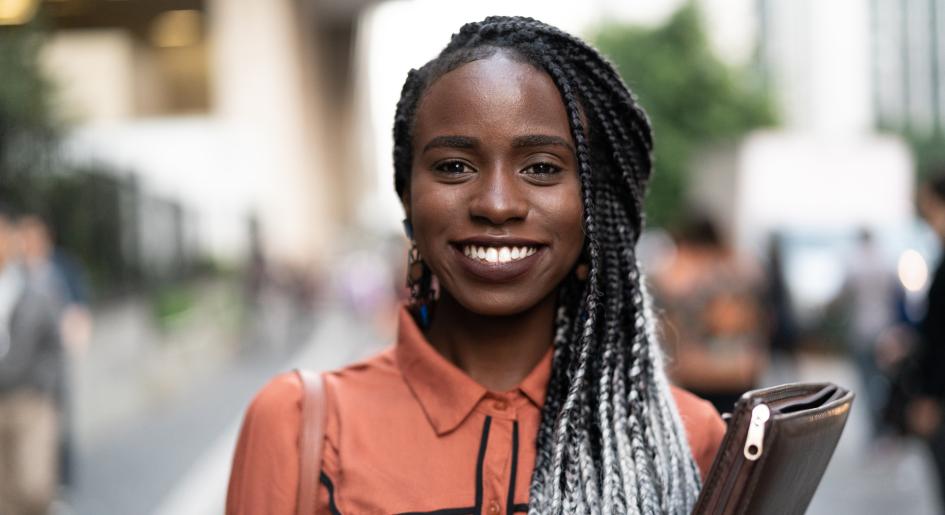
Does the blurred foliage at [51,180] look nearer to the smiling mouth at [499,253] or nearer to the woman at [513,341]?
the woman at [513,341]

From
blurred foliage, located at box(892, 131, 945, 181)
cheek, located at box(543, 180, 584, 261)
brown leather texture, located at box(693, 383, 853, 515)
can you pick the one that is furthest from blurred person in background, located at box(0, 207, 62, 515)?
blurred foliage, located at box(892, 131, 945, 181)

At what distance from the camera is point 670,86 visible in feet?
123

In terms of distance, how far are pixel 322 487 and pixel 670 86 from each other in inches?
1448

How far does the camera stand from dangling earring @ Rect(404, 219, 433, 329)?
7.08 ft

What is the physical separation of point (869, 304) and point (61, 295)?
21.0ft

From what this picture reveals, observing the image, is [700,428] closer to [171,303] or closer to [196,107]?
[171,303]

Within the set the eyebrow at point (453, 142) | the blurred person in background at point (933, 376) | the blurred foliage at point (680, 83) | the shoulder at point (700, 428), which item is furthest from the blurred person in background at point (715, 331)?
the blurred foliage at point (680, 83)

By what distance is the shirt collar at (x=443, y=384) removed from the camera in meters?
1.96

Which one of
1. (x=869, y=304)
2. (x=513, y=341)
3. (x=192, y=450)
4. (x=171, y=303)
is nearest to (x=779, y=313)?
(x=869, y=304)

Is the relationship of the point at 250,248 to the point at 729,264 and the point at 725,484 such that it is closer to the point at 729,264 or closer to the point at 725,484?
the point at 729,264

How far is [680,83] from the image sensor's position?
123 feet

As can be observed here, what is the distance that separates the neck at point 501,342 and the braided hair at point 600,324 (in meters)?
0.04

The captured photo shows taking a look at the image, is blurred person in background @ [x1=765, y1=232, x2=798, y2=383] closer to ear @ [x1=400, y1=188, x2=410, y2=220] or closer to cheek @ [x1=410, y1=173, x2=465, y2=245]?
ear @ [x1=400, y1=188, x2=410, y2=220]

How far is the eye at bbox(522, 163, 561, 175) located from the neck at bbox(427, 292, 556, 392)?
0.25m
